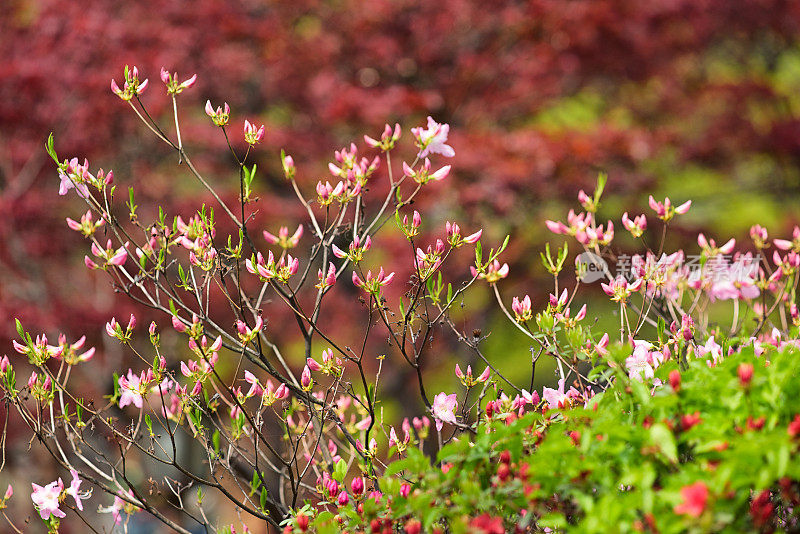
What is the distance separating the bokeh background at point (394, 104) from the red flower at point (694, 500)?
427cm

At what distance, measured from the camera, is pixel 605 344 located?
87.3 inches

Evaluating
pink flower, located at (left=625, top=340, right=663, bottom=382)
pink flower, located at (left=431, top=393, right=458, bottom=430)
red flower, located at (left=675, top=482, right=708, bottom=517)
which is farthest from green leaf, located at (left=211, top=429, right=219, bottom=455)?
red flower, located at (left=675, top=482, right=708, bottom=517)

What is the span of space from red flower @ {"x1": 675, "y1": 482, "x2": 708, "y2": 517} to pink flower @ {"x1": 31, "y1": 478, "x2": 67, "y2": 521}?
62.2 inches

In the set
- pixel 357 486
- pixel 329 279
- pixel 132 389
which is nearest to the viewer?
pixel 357 486

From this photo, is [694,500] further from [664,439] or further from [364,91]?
[364,91]

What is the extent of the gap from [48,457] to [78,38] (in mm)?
3199

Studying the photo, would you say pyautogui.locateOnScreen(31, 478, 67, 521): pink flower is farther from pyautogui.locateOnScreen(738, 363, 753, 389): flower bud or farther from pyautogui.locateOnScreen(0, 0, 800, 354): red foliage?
pyautogui.locateOnScreen(0, 0, 800, 354): red foliage

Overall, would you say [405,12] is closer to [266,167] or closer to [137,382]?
Result: [266,167]

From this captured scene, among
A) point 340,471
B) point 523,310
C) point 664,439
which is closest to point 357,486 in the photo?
point 340,471

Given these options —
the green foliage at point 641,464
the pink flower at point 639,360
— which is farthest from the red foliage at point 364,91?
the green foliage at point 641,464

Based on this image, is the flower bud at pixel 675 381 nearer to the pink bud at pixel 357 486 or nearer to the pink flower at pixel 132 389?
the pink bud at pixel 357 486

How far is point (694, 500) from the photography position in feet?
3.90

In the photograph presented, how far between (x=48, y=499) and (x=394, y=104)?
4222 millimetres

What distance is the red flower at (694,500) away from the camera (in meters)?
1.18
